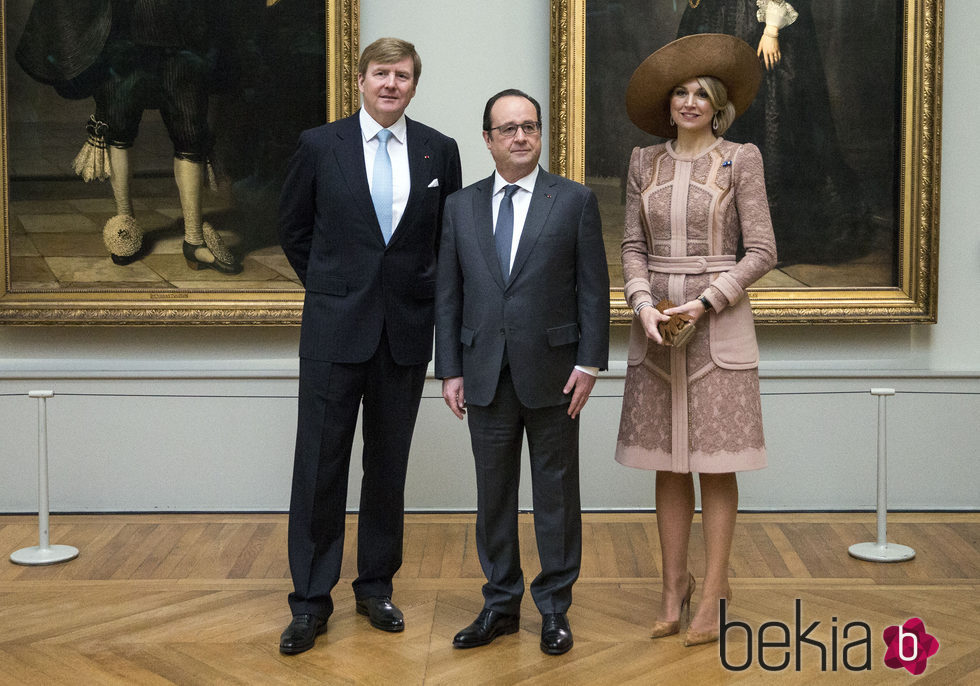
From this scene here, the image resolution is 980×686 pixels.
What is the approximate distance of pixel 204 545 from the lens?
5414 mm

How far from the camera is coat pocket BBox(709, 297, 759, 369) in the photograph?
4.02 metres

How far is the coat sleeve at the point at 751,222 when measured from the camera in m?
3.96

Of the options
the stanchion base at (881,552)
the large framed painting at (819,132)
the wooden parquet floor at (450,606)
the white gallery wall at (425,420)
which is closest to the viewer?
the wooden parquet floor at (450,606)

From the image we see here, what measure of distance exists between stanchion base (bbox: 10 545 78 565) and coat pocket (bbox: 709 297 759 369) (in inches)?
124

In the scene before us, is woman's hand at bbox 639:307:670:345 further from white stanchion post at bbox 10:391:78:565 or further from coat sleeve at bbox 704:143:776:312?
white stanchion post at bbox 10:391:78:565

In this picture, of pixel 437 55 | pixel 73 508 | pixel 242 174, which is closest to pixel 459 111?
pixel 437 55

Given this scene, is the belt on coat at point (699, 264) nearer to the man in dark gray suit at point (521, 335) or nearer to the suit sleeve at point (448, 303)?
the man in dark gray suit at point (521, 335)

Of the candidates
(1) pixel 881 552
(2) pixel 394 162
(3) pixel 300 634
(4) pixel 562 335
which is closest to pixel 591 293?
(4) pixel 562 335

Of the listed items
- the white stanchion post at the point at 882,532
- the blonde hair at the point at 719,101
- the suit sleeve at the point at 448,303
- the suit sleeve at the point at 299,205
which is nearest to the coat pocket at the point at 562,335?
the suit sleeve at the point at 448,303

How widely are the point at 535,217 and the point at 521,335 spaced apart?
1.37 ft

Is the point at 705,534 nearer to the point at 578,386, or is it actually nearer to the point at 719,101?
the point at 578,386

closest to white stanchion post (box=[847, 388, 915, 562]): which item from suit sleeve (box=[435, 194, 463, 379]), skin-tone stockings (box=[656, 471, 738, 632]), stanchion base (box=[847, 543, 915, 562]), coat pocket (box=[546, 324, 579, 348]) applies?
stanchion base (box=[847, 543, 915, 562])

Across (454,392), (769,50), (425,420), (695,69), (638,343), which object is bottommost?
(425,420)

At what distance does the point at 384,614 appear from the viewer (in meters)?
4.26
